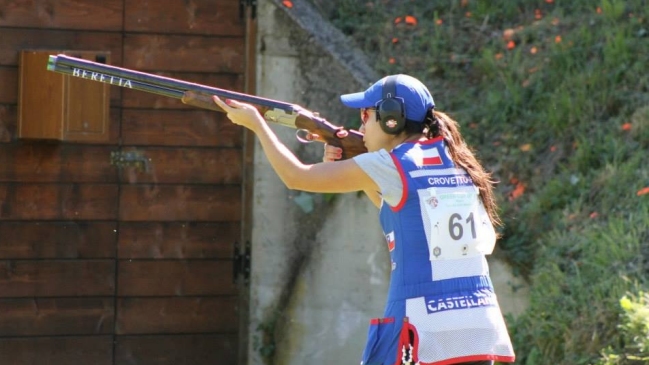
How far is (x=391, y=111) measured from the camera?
4.63m

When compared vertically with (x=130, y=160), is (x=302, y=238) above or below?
below

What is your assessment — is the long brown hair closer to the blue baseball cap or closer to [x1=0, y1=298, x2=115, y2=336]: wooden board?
the blue baseball cap

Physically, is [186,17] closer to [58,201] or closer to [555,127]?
[58,201]

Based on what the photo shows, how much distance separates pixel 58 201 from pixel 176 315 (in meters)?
1.18

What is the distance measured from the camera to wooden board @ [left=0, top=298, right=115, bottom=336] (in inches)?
331

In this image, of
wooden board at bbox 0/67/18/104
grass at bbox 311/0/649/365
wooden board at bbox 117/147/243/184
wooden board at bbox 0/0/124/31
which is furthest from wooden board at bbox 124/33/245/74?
grass at bbox 311/0/649/365

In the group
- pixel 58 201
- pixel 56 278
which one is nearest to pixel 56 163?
pixel 58 201

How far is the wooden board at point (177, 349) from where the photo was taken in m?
8.65

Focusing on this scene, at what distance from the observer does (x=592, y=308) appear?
6910 mm

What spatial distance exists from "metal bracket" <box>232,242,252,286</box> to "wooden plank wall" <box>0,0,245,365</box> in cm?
4

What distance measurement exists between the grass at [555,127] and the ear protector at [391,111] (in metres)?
2.55

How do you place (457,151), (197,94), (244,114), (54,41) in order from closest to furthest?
1. (457,151)
2. (244,114)
3. (197,94)
4. (54,41)

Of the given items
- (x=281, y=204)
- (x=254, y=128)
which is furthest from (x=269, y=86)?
(x=254, y=128)

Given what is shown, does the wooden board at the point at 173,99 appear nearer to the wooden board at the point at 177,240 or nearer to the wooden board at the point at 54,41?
the wooden board at the point at 54,41
